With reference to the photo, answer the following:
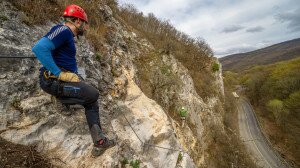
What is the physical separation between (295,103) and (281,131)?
8.39 metres

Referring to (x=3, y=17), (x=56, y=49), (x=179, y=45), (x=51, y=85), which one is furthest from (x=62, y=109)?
(x=179, y=45)

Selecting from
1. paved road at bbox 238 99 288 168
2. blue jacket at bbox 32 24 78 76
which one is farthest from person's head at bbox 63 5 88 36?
paved road at bbox 238 99 288 168

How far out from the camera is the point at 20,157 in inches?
159

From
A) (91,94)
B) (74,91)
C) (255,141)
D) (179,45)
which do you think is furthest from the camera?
(255,141)

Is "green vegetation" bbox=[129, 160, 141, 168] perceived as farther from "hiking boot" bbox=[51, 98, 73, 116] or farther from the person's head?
the person's head

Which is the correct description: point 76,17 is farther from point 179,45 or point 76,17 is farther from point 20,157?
point 179,45

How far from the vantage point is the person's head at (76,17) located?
4.04 m

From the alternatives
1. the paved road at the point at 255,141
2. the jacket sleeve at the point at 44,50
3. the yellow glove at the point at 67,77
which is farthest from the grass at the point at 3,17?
the paved road at the point at 255,141

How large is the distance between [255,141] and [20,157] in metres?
53.9

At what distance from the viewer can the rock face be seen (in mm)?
4617

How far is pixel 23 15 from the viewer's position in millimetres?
6371

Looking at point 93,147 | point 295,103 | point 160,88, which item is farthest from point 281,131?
point 93,147

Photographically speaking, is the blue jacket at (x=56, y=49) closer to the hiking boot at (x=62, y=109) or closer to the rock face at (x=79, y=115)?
the hiking boot at (x=62, y=109)

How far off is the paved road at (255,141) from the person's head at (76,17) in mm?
38340
